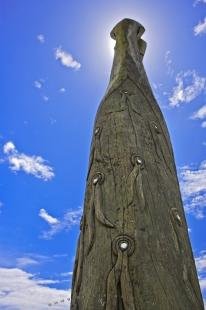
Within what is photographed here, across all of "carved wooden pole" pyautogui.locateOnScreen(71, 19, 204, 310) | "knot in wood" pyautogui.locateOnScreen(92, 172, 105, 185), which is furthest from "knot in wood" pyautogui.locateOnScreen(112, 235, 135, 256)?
"knot in wood" pyautogui.locateOnScreen(92, 172, 105, 185)

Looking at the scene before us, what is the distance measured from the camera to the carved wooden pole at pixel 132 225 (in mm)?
1604

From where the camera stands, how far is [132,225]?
1840 mm

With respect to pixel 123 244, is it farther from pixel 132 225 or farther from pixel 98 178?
pixel 98 178

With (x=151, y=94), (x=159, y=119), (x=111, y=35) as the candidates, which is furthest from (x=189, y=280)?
(x=111, y=35)

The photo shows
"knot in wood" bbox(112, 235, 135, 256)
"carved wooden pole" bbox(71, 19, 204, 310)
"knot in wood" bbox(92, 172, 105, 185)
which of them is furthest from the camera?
"knot in wood" bbox(92, 172, 105, 185)

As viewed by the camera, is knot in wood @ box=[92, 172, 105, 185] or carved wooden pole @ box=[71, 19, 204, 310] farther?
knot in wood @ box=[92, 172, 105, 185]

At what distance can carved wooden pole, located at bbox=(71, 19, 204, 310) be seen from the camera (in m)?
1.60

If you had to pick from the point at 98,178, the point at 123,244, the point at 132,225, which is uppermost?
the point at 98,178

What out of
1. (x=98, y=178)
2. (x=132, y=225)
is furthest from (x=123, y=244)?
(x=98, y=178)

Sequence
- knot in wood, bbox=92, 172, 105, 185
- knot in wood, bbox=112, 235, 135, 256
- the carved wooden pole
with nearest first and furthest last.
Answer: the carved wooden pole
knot in wood, bbox=112, 235, 135, 256
knot in wood, bbox=92, 172, 105, 185

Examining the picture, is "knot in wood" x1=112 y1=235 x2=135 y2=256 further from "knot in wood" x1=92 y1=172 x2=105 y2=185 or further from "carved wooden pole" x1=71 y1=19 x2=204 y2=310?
"knot in wood" x1=92 y1=172 x2=105 y2=185

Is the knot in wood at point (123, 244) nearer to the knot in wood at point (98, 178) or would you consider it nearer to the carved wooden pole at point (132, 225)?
the carved wooden pole at point (132, 225)

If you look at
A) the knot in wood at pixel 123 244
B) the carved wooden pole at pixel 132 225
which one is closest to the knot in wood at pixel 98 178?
the carved wooden pole at pixel 132 225

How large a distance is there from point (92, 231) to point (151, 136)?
1025 millimetres
